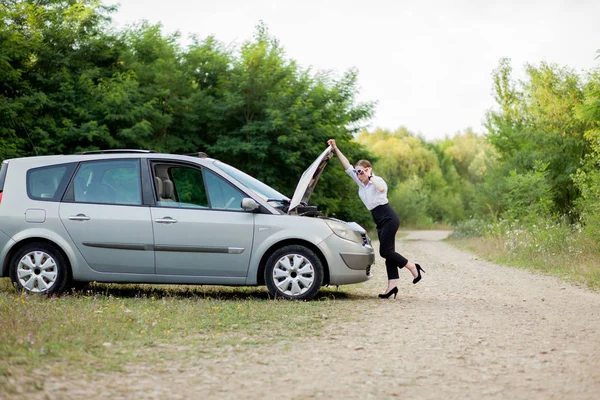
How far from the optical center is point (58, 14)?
99.9 feet

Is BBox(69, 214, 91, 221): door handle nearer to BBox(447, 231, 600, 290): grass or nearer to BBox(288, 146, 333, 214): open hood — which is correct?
BBox(288, 146, 333, 214): open hood

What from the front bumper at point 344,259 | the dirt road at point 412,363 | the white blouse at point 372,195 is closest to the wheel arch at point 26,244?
the front bumper at point 344,259

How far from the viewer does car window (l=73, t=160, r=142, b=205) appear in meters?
9.63

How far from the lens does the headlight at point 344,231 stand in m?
9.56

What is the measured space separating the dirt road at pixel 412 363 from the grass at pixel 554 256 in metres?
4.43

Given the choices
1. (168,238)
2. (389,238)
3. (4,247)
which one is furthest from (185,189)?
(389,238)

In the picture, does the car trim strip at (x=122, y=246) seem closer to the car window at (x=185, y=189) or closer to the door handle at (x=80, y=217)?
the door handle at (x=80, y=217)

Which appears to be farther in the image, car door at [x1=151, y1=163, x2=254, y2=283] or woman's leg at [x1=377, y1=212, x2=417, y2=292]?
woman's leg at [x1=377, y1=212, x2=417, y2=292]

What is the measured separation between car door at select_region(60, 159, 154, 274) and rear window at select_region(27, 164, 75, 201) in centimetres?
18

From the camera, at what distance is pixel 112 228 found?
9430 millimetres

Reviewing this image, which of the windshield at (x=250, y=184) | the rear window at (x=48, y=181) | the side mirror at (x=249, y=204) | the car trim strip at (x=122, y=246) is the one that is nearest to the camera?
the side mirror at (x=249, y=204)

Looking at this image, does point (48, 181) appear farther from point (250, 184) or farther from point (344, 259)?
point (344, 259)

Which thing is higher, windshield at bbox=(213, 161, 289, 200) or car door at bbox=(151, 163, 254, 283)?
windshield at bbox=(213, 161, 289, 200)

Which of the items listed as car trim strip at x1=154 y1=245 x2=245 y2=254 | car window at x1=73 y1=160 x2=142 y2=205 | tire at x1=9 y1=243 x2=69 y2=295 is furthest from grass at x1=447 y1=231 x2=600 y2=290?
tire at x1=9 y1=243 x2=69 y2=295
